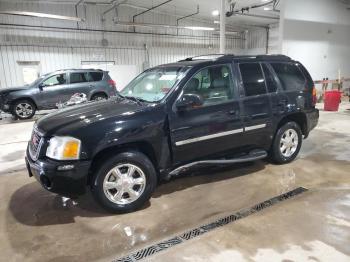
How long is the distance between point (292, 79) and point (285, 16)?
7.85 meters

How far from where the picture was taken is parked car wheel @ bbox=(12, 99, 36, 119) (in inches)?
368

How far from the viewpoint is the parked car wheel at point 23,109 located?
9.35 m

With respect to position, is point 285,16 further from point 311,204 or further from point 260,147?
point 311,204

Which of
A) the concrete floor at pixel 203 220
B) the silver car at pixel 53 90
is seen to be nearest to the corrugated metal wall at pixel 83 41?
the silver car at pixel 53 90

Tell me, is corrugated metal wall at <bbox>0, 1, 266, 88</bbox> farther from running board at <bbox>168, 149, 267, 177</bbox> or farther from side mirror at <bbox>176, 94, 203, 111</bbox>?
running board at <bbox>168, 149, 267, 177</bbox>

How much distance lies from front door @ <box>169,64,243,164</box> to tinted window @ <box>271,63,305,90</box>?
0.97m

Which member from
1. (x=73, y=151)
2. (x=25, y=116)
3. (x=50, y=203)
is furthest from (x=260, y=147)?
(x=25, y=116)

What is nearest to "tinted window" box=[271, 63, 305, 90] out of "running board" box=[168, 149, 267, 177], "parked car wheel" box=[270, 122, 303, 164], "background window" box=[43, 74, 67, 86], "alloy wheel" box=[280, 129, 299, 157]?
"parked car wheel" box=[270, 122, 303, 164]

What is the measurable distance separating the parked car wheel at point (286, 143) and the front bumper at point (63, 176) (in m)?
2.80

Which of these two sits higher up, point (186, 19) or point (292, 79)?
point (186, 19)

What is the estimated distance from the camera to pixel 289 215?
296 cm

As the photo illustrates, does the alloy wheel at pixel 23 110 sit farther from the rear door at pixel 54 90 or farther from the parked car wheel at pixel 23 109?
the rear door at pixel 54 90

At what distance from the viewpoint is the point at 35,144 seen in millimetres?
3086

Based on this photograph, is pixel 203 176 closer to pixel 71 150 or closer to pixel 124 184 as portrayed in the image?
pixel 124 184
